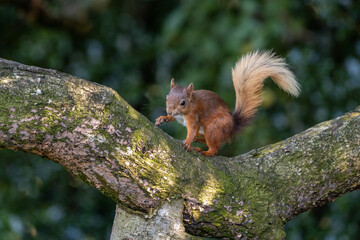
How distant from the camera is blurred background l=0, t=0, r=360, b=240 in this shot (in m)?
3.03

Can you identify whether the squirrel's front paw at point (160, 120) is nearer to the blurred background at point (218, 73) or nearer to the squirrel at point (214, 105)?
the squirrel at point (214, 105)

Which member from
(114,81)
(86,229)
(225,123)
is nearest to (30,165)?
(86,229)

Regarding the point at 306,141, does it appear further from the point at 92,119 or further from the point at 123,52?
the point at 123,52

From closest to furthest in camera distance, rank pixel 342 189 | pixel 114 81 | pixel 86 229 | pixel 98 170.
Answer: pixel 98 170, pixel 342 189, pixel 86 229, pixel 114 81

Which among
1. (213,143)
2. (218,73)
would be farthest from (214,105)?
(218,73)

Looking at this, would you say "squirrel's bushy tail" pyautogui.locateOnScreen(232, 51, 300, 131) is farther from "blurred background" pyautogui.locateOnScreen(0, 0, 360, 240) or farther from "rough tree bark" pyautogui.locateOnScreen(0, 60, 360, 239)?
"blurred background" pyautogui.locateOnScreen(0, 0, 360, 240)

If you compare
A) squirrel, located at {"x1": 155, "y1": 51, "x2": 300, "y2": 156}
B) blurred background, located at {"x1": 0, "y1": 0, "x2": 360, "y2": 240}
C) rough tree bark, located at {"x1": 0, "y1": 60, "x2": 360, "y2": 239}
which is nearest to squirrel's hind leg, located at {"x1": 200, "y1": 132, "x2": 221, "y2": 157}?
squirrel, located at {"x1": 155, "y1": 51, "x2": 300, "y2": 156}

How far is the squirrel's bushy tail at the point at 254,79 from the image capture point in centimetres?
A: 200

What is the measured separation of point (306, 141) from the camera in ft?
5.79

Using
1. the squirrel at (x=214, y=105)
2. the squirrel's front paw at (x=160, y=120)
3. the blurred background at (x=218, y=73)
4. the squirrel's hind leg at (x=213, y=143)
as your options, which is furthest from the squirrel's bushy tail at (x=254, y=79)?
the blurred background at (x=218, y=73)

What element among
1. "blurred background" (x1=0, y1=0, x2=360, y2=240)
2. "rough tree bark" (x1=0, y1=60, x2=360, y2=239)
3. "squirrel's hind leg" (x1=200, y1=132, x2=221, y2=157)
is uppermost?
"blurred background" (x1=0, y1=0, x2=360, y2=240)

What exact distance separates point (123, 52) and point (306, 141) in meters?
2.50

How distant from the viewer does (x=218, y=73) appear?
3219 millimetres

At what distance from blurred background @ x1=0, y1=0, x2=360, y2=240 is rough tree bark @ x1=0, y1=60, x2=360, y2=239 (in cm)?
117
